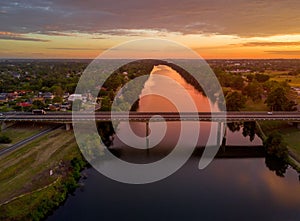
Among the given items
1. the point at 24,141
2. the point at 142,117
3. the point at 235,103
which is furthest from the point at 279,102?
the point at 24,141

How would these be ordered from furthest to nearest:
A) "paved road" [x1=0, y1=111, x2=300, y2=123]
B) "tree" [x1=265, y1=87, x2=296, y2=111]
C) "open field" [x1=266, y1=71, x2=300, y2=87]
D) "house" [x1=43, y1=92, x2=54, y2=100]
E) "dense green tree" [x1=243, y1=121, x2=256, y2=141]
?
"open field" [x1=266, y1=71, x2=300, y2=87], "house" [x1=43, y1=92, x2=54, y2=100], "tree" [x1=265, y1=87, x2=296, y2=111], "dense green tree" [x1=243, y1=121, x2=256, y2=141], "paved road" [x1=0, y1=111, x2=300, y2=123]

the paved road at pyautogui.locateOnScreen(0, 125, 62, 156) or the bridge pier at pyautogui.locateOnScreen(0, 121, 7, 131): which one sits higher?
the bridge pier at pyautogui.locateOnScreen(0, 121, 7, 131)

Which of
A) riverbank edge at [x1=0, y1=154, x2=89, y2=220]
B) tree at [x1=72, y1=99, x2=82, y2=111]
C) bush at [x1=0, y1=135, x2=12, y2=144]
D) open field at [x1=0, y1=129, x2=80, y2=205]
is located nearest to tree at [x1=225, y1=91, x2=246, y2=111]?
tree at [x1=72, y1=99, x2=82, y2=111]

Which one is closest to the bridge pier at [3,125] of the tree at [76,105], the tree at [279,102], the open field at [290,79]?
the tree at [76,105]

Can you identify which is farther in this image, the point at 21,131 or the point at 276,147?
the point at 21,131

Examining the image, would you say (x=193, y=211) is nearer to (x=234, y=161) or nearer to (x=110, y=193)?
(x=110, y=193)

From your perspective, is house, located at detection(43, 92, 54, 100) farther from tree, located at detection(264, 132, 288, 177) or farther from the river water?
tree, located at detection(264, 132, 288, 177)

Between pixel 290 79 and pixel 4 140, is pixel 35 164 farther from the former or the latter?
pixel 290 79
